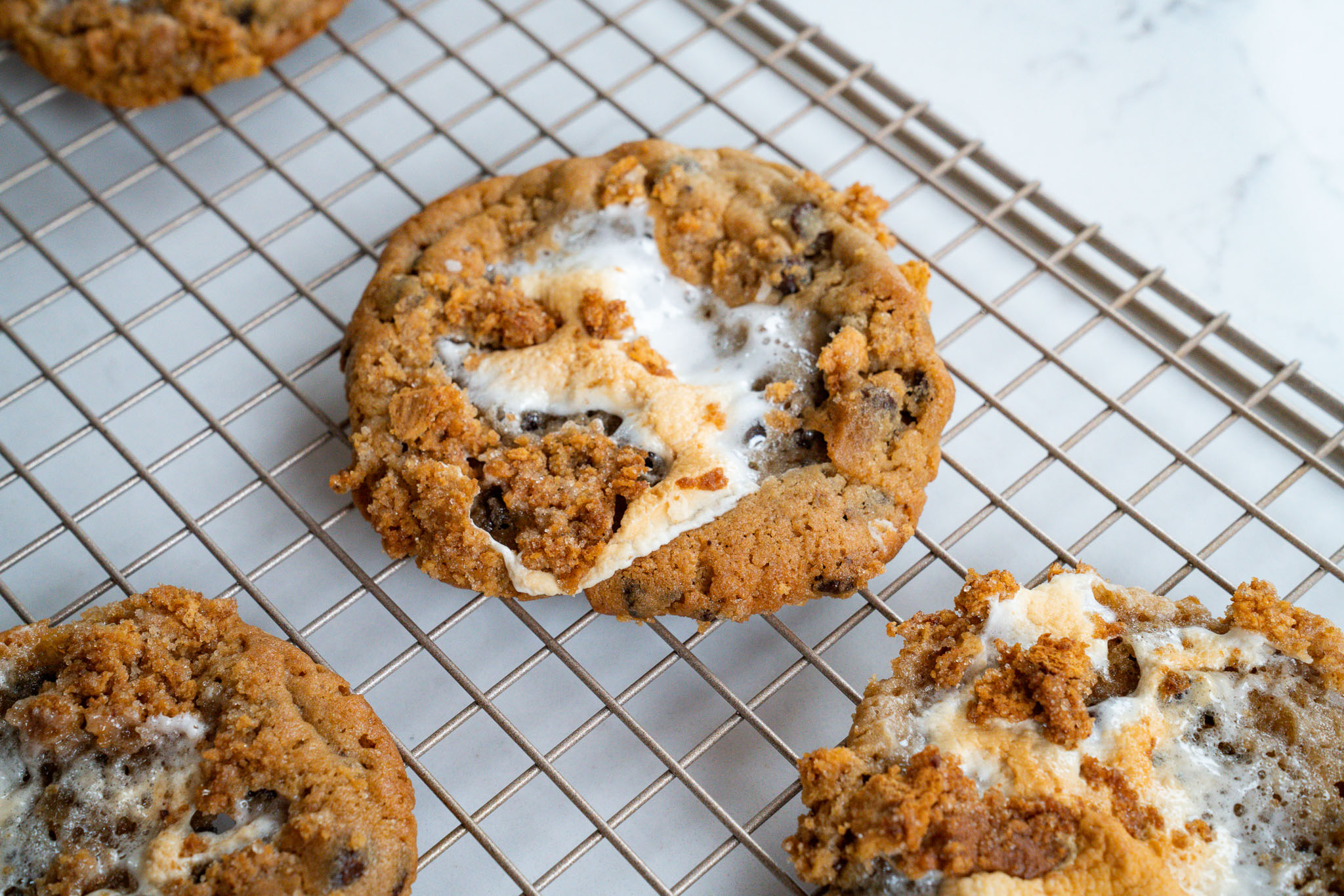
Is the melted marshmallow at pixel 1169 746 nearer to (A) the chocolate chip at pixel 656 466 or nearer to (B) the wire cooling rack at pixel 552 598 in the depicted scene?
(B) the wire cooling rack at pixel 552 598

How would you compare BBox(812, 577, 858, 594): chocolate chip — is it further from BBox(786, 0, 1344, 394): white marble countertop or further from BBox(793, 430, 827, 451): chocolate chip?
BBox(786, 0, 1344, 394): white marble countertop

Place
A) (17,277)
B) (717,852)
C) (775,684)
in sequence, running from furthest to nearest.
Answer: (17,277), (775,684), (717,852)

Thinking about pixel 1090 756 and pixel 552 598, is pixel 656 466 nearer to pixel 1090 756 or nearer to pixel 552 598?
pixel 552 598

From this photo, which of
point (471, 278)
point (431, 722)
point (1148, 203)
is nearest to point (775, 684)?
point (431, 722)

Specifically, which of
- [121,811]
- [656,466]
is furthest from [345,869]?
[656,466]

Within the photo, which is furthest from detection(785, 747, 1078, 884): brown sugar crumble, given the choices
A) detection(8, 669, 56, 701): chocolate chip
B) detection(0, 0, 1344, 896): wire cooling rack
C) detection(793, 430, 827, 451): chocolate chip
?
detection(8, 669, 56, 701): chocolate chip

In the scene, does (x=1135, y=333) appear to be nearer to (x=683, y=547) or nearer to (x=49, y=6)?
(x=683, y=547)

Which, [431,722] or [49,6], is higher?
[49,6]
